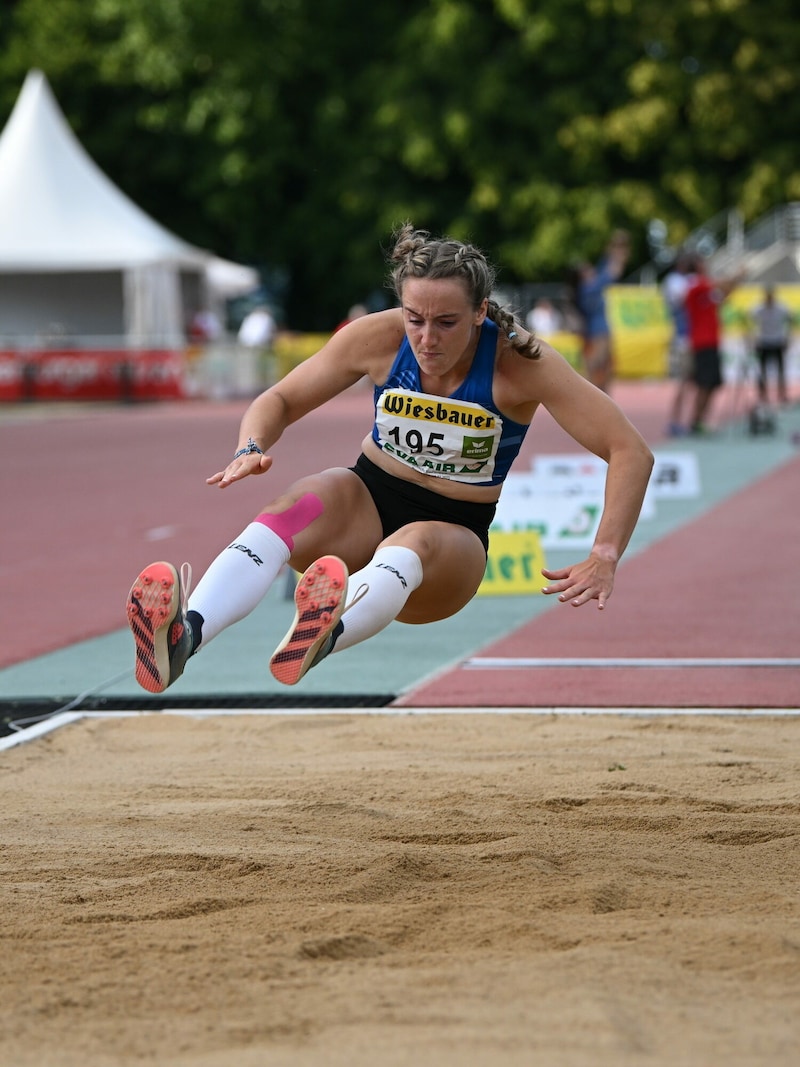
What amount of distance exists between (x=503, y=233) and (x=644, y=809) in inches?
1483

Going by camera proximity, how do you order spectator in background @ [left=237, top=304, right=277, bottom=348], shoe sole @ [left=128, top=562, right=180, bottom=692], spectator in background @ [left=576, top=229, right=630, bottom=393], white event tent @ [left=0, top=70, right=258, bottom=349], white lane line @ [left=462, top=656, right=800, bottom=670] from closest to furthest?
shoe sole @ [left=128, top=562, right=180, bottom=692] → white lane line @ [left=462, top=656, right=800, bottom=670] → spectator in background @ [left=576, top=229, right=630, bottom=393] → white event tent @ [left=0, top=70, right=258, bottom=349] → spectator in background @ [left=237, top=304, right=277, bottom=348]

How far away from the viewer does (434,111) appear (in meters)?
39.6

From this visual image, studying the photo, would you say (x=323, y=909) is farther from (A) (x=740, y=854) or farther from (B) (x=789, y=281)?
(B) (x=789, y=281)

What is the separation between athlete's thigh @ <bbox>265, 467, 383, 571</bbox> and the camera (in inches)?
191

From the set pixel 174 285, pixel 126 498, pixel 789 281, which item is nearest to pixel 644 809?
pixel 126 498

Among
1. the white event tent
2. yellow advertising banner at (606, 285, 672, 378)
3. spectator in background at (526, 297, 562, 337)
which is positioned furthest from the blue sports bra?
yellow advertising banner at (606, 285, 672, 378)

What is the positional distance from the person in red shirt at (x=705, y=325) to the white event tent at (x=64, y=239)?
14126 mm

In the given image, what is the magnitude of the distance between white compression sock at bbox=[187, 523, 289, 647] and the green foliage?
35270 mm

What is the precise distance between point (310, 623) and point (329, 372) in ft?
3.26

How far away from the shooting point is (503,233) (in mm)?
41719

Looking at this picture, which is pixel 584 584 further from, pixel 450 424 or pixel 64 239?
pixel 64 239

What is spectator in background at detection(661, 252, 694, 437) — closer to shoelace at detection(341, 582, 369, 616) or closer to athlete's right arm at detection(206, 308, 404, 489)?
athlete's right arm at detection(206, 308, 404, 489)

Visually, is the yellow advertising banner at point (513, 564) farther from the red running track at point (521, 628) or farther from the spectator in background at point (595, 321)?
the spectator in background at point (595, 321)

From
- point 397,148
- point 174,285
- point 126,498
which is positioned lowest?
point 126,498
